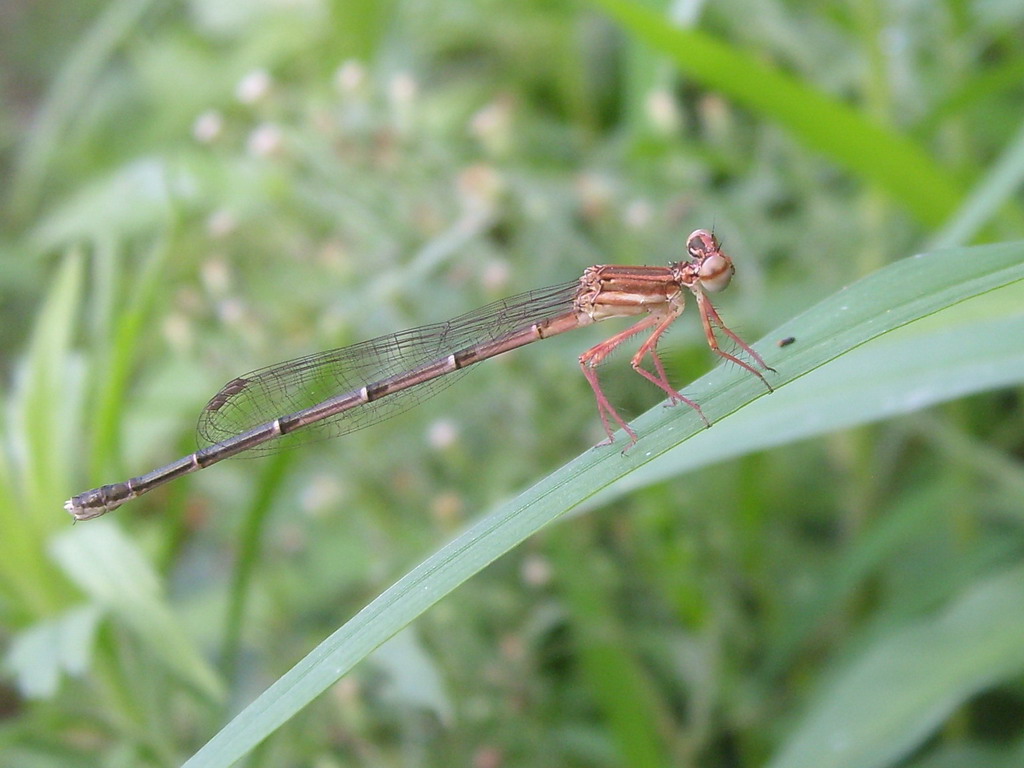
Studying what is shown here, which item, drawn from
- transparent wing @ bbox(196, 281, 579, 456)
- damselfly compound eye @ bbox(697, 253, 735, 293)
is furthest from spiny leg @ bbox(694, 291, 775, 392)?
transparent wing @ bbox(196, 281, 579, 456)

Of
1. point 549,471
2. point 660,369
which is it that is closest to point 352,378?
point 549,471

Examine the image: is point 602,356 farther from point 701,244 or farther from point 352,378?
point 352,378

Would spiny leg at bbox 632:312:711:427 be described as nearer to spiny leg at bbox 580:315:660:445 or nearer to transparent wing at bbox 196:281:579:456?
spiny leg at bbox 580:315:660:445

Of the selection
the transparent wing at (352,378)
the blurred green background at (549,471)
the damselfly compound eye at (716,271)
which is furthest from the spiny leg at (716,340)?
the transparent wing at (352,378)

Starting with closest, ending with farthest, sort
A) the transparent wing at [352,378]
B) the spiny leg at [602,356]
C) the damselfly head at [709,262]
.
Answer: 1. the spiny leg at [602,356]
2. the damselfly head at [709,262]
3. the transparent wing at [352,378]

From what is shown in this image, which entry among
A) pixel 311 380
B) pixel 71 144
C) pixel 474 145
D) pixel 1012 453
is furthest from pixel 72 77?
pixel 1012 453

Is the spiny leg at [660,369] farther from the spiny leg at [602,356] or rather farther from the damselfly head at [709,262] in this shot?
the damselfly head at [709,262]
